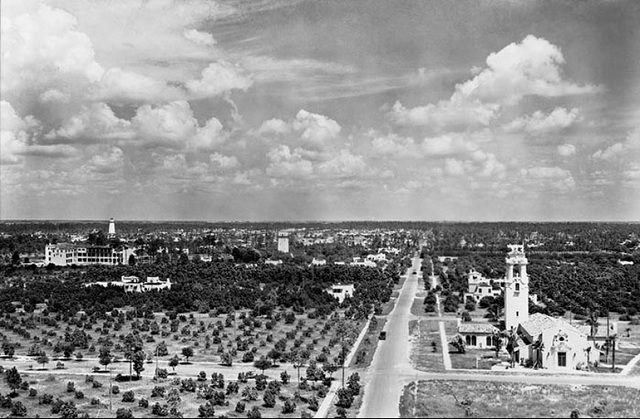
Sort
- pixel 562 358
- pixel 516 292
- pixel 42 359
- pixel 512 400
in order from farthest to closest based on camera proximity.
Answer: pixel 516 292 < pixel 42 359 < pixel 562 358 < pixel 512 400

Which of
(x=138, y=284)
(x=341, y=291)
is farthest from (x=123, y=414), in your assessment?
(x=138, y=284)

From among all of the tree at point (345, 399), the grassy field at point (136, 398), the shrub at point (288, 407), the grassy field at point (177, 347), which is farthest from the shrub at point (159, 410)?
the tree at point (345, 399)

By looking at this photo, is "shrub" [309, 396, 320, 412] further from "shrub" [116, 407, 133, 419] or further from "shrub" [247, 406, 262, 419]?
"shrub" [116, 407, 133, 419]

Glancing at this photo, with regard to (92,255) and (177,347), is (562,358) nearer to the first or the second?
(177,347)

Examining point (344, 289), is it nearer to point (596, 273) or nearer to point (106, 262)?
point (596, 273)

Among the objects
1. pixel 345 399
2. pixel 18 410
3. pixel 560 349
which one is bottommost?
pixel 18 410

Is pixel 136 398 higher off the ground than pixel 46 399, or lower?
lower

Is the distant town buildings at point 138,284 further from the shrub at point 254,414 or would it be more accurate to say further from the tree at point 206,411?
the shrub at point 254,414

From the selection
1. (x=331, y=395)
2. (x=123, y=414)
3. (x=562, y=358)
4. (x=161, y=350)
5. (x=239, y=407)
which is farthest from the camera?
(x=161, y=350)
